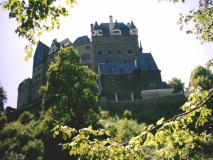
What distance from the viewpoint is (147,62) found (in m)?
41.6

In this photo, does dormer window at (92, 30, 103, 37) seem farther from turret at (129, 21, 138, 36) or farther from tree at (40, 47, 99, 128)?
tree at (40, 47, 99, 128)

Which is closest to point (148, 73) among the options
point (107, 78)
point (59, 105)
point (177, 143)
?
point (107, 78)

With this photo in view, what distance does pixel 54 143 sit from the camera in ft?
68.9

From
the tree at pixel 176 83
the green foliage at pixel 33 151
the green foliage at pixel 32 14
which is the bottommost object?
the green foliage at pixel 33 151

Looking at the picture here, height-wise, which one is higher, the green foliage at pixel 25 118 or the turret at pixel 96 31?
the turret at pixel 96 31

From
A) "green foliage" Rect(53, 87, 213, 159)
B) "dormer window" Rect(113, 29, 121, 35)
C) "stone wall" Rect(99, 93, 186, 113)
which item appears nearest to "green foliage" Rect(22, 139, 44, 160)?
"stone wall" Rect(99, 93, 186, 113)

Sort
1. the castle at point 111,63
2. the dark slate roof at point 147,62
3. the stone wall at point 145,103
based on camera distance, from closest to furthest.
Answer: the stone wall at point 145,103 → the castle at point 111,63 → the dark slate roof at point 147,62

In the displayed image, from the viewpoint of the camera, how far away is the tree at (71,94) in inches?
896

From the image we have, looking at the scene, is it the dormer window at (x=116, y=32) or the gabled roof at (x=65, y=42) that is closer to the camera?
the dormer window at (x=116, y=32)

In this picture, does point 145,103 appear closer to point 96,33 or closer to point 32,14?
point 96,33

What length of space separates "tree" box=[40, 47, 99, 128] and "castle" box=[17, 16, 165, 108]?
940 centimetres

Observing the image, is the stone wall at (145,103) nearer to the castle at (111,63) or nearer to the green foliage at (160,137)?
the castle at (111,63)

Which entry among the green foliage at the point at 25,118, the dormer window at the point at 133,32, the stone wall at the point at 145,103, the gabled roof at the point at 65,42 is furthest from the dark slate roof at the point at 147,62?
the green foliage at the point at 25,118

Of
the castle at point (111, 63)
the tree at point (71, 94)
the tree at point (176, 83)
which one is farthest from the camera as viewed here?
the tree at point (176, 83)
